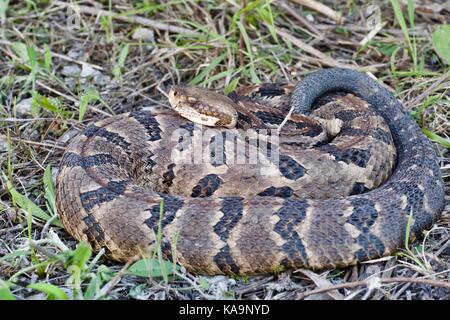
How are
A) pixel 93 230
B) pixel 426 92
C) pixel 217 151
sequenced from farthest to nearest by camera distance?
pixel 426 92
pixel 217 151
pixel 93 230

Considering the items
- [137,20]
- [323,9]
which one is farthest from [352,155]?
[137,20]

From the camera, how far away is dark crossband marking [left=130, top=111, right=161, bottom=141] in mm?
5344

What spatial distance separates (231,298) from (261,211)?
0.63 metres

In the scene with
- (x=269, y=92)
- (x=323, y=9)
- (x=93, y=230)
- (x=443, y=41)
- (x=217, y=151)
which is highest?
(x=443, y=41)

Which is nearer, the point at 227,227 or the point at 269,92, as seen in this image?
the point at 227,227

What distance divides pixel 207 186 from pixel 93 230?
3.04 feet

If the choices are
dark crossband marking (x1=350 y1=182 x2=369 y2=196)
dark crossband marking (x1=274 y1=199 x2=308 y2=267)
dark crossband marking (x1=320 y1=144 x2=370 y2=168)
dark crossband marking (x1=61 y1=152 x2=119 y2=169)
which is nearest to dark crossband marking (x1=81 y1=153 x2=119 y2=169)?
dark crossband marking (x1=61 y1=152 x2=119 y2=169)

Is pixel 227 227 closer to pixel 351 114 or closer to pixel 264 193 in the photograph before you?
pixel 264 193

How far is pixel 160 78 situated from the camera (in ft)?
21.3

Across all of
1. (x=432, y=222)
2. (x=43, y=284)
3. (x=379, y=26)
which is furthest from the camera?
(x=379, y=26)

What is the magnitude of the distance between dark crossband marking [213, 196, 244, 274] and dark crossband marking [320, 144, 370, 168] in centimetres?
92

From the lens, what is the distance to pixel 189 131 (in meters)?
5.34
